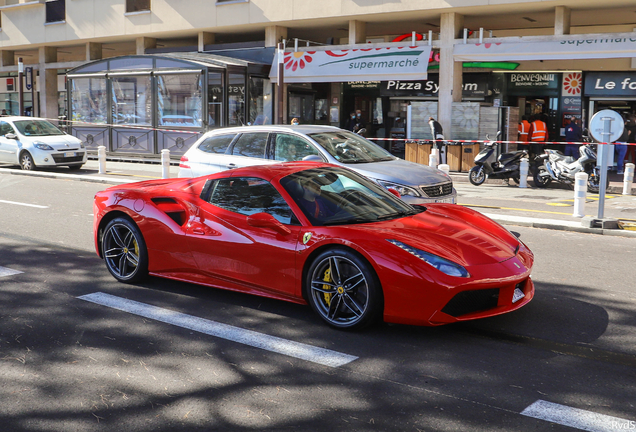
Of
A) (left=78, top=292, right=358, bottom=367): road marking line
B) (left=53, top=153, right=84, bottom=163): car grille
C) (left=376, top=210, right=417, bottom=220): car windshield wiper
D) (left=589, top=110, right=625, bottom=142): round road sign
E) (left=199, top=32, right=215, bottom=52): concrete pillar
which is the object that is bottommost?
(left=78, top=292, right=358, bottom=367): road marking line

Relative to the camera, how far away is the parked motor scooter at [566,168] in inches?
611

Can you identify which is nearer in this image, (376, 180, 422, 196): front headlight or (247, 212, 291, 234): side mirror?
(247, 212, 291, 234): side mirror

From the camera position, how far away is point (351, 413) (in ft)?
12.1

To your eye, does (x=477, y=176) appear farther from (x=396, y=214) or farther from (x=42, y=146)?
(x=42, y=146)

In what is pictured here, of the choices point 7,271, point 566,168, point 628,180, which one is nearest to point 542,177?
point 566,168

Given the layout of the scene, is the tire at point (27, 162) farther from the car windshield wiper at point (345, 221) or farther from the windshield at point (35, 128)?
the car windshield wiper at point (345, 221)

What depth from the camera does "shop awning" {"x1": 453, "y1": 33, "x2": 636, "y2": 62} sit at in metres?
18.0

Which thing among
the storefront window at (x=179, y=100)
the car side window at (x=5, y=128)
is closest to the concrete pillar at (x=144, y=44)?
the storefront window at (x=179, y=100)

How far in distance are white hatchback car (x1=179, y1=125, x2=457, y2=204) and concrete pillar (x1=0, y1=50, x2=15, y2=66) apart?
95.8 feet

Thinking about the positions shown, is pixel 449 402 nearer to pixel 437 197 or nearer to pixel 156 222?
pixel 156 222

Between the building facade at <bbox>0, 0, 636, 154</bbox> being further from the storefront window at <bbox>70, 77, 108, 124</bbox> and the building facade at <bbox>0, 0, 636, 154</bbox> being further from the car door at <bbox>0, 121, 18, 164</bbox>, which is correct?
the car door at <bbox>0, 121, 18, 164</bbox>

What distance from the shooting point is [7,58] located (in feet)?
117

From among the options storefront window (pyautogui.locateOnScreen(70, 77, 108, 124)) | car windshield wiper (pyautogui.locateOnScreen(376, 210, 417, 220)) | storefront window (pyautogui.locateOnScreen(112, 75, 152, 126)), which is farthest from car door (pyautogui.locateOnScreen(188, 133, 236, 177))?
storefront window (pyautogui.locateOnScreen(70, 77, 108, 124))

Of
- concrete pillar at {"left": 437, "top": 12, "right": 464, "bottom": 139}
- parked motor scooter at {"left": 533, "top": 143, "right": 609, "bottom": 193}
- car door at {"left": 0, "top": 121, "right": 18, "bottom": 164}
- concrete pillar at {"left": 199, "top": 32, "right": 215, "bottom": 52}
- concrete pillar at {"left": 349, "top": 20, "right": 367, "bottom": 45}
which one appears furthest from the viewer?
concrete pillar at {"left": 199, "top": 32, "right": 215, "bottom": 52}
